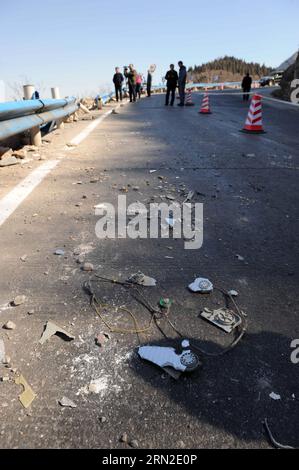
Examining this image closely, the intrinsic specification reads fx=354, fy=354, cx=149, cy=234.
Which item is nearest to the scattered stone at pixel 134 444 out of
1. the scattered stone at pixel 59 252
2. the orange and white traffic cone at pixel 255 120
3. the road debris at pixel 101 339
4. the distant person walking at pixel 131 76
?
the road debris at pixel 101 339

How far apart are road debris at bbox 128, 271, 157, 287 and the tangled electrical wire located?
31 millimetres

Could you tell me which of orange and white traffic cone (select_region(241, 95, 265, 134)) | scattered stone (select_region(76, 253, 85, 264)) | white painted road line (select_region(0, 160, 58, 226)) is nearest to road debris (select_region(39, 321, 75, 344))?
scattered stone (select_region(76, 253, 85, 264))

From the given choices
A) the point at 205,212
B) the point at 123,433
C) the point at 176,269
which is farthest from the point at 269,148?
the point at 123,433

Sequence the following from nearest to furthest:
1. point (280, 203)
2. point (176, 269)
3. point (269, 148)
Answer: point (176, 269), point (280, 203), point (269, 148)

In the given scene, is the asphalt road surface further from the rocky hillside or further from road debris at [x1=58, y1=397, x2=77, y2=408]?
the rocky hillside

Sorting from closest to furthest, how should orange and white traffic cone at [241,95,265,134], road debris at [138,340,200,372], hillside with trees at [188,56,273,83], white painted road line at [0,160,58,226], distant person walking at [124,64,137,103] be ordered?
1. road debris at [138,340,200,372]
2. white painted road line at [0,160,58,226]
3. orange and white traffic cone at [241,95,265,134]
4. distant person walking at [124,64,137,103]
5. hillside with trees at [188,56,273,83]

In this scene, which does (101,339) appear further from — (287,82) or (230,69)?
(230,69)

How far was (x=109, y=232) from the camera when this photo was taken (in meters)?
3.58

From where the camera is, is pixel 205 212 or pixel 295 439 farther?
pixel 205 212

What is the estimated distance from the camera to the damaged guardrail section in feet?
17.7

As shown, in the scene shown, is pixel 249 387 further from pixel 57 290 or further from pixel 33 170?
pixel 33 170

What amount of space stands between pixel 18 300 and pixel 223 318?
141 centimetres

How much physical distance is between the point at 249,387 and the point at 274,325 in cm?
56

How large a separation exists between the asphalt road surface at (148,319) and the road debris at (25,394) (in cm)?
3
